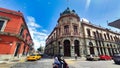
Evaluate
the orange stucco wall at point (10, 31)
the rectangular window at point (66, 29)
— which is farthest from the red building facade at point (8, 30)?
the rectangular window at point (66, 29)

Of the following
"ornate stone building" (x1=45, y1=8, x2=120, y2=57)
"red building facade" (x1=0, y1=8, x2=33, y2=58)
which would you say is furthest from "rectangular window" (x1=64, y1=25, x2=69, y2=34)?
"red building facade" (x1=0, y1=8, x2=33, y2=58)

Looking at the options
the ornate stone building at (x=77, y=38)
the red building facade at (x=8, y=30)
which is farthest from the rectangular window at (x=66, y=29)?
the red building facade at (x=8, y=30)

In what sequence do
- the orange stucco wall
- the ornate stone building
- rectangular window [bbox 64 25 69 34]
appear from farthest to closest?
rectangular window [bbox 64 25 69 34] → the ornate stone building → the orange stucco wall

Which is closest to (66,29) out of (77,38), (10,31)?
(77,38)

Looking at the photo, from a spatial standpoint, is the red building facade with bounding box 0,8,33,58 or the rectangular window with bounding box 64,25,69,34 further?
the rectangular window with bounding box 64,25,69,34

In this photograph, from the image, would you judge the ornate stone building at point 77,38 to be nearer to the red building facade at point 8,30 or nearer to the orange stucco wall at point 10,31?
the orange stucco wall at point 10,31

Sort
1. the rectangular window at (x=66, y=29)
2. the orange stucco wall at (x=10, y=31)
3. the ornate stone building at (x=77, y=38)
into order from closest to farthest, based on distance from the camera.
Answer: the orange stucco wall at (x=10, y=31)
the ornate stone building at (x=77, y=38)
the rectangular window at (x=66, y=29)

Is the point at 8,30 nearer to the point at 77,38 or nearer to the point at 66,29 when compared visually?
the point at 66,29

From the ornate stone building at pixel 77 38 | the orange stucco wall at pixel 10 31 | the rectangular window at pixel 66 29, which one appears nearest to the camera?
the orange stucco wall at pixel 10 31

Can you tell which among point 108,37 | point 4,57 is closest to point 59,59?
point 4,57

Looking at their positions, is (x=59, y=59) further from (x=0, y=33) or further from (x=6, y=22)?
(x=6, y=22)

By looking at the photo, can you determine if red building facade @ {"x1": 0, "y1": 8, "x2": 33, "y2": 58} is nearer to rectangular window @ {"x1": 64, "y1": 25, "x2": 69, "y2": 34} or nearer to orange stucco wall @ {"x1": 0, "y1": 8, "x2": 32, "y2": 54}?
orange stucco wall @ {"x1": 0, "y1": 8, "x2": 32, "y2": 54}

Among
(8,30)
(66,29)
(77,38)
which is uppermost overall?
(66,29)

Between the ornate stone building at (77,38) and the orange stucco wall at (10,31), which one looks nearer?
the orange stucco wall at (10,31)
